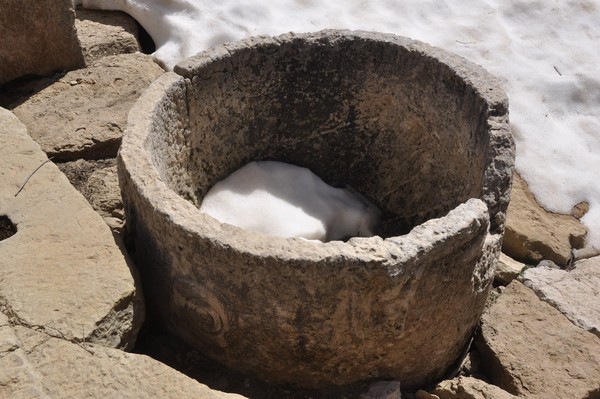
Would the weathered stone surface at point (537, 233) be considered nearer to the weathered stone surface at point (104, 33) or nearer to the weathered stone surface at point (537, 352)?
the weathered stone surface at point (537, 352)

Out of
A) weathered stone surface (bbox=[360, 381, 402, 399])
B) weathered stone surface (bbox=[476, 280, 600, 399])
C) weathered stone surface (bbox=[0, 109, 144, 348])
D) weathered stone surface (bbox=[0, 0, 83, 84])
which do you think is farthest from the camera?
weathered stone surface (bbox=[0, 0, 83, 84])

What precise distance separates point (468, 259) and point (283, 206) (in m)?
1.10

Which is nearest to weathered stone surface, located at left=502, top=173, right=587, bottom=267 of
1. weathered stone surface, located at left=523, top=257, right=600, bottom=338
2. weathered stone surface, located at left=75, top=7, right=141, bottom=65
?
weathered stone surface, located at left=523, top=257, right=600, bottom=338

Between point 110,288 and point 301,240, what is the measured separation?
2.01 feet

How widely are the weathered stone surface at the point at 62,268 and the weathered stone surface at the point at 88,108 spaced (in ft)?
2.43

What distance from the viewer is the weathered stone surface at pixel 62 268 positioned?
7.84ft

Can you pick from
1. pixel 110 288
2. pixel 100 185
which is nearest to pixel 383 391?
pixel 110 288

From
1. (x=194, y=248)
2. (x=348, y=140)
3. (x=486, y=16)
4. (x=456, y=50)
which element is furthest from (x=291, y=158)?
(x=486, y=16)

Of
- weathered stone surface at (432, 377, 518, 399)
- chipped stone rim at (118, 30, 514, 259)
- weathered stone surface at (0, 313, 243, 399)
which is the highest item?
chipped stone rim at (118, 30, 514, 259)

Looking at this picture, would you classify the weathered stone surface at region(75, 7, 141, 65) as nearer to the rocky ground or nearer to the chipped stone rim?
the rocky ground

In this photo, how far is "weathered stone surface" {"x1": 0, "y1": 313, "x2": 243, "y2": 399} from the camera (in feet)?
7.15

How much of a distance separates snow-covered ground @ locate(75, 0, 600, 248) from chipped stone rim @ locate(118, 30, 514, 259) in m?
1.17

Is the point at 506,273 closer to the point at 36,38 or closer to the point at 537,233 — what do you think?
the point at 537,233

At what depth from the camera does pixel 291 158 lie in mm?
3625
